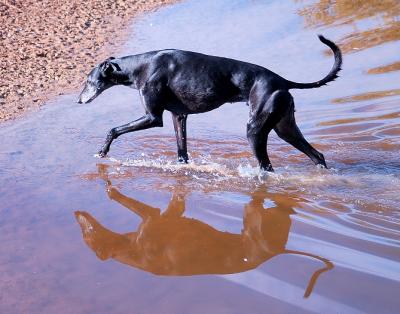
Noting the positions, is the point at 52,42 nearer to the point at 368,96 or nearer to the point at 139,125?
the point at 139,125

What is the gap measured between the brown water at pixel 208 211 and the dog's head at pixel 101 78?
61 cm

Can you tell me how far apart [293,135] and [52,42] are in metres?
6.10

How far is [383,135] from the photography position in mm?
7184

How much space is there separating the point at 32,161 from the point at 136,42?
5.53m

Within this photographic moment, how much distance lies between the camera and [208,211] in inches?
204

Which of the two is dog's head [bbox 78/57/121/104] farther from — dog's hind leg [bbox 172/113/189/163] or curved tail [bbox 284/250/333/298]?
curved tail [bbox 284/250/333/298]

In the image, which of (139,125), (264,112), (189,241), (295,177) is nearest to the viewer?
(189,241)

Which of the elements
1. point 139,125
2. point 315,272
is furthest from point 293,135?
point 315,272

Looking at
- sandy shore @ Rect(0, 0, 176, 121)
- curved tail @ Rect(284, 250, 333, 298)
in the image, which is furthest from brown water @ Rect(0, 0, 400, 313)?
sandy shore @ Rect(0, 0, 176, 121)

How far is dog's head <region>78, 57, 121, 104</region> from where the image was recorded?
21.4 feet

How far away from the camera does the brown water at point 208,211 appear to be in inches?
152

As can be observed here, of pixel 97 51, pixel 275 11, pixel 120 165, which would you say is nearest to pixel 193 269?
pixel 120 165

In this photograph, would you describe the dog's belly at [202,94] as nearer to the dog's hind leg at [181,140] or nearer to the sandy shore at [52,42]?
the dog's hind leg at [181,140]

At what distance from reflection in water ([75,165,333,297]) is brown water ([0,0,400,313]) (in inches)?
0.6
